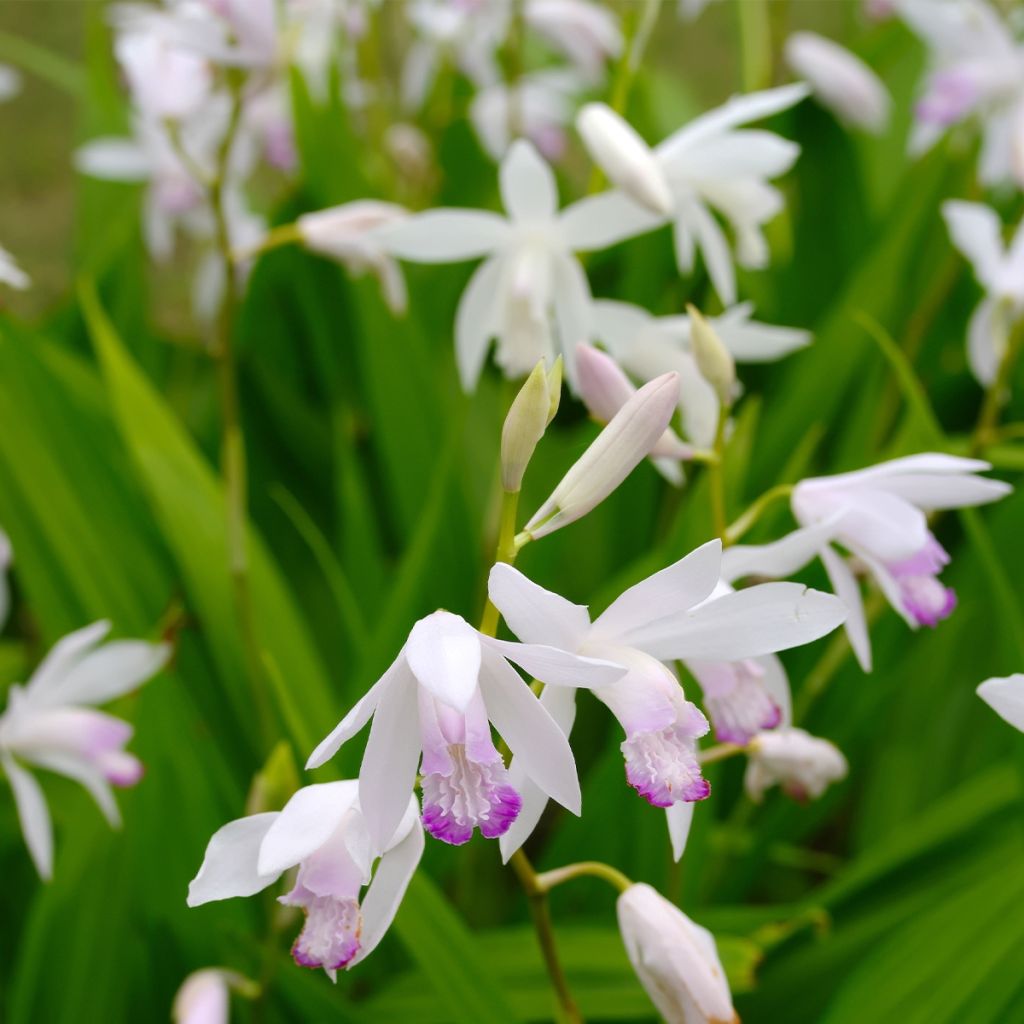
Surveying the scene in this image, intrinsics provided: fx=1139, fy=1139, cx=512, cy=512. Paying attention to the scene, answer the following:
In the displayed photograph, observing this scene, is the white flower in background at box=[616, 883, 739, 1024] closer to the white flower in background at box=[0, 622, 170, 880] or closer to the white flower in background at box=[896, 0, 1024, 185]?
the white flower in background at box=[0, 622, 170, 880]

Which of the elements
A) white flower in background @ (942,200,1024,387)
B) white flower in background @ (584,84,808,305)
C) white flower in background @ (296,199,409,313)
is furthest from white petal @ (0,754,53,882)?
white flower in background @ (942,200,1024,387)

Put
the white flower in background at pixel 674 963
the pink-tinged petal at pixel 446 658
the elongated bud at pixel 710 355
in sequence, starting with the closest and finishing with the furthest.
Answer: the pink-tinged petal at pixel 446 658 < the white flower in background at pixel 674 963 < the elongated bud at pixel 710 355

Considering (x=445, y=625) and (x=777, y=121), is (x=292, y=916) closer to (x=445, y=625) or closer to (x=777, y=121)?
(x=445, y=625)

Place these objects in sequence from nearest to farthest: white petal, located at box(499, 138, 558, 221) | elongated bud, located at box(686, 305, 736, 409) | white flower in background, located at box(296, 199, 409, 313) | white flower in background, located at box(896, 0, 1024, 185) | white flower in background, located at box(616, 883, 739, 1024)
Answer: white flower in background, located at box(616, 883, 739, 1024)
elongated bud, located at box(686, 305, 736, 409)
white petal, located at box(499, 138, 558, 221)
white flower in background, located at box(296, 199, 409, 313)
white flower in background, located at box(896, 0, 1024, 185)

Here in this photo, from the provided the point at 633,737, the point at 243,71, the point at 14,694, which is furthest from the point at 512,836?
the point at 243,71

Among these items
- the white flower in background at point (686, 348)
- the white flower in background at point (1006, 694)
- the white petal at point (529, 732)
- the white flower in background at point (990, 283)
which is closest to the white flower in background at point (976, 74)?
the white flower in background at point (990, 283)

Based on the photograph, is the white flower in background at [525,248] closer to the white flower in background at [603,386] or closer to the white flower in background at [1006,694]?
the white flower in background at [603,386]
